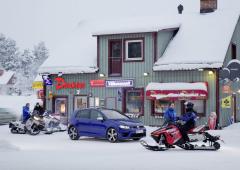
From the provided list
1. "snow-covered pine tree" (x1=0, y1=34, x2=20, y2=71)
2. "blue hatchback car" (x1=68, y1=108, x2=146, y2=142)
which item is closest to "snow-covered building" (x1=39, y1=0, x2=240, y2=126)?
"blue hatchback car" (x1=68, y1=108, x2=146, y2=142)

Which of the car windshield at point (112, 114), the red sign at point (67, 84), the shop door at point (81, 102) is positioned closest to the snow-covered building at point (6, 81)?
the red sign at point (67, 84)

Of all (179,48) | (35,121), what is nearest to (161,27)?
(179,48)

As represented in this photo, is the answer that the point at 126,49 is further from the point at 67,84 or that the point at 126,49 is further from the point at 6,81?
the point at 6,81

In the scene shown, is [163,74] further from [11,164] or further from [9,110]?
[11,164]

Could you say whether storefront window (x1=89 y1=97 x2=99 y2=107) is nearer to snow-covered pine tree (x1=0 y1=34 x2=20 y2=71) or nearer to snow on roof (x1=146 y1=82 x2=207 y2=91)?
snow on roof (x1=146 y1=82 x2=207 y2=91)

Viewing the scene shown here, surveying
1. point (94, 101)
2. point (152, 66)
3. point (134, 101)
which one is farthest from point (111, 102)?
point (152, 66)

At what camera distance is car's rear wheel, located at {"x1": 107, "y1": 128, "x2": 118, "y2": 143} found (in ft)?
72.6

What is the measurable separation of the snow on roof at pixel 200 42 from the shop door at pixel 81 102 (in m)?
5.92

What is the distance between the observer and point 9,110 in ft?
120

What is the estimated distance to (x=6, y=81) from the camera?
356 ft

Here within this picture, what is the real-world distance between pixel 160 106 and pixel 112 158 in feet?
57.1

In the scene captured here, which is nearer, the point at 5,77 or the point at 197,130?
the point at 197,130

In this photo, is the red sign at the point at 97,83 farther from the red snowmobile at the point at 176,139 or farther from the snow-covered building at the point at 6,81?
the snow-covered building at the point at 6,81

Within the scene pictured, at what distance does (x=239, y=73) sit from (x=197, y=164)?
1864 cm
